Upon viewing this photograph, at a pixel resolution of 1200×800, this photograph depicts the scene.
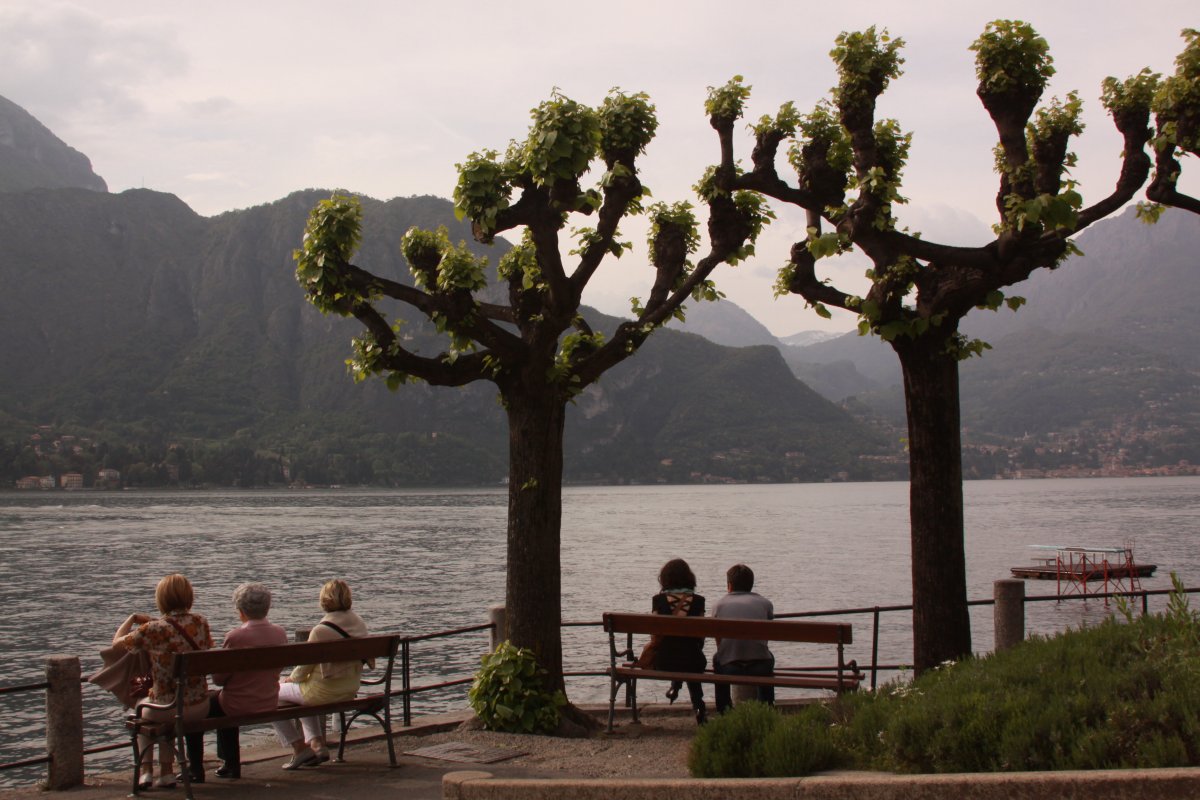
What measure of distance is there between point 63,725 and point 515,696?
3.51m

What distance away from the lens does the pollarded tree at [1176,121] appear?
10.8 m

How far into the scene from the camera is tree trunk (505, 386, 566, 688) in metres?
10.5

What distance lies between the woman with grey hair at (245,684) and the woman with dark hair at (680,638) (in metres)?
3.25

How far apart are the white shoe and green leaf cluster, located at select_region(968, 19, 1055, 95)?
7.63 meters

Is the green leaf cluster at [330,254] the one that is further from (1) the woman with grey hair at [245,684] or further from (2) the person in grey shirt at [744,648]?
(2) the person in grey shirt at [744,648]

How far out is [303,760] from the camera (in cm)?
879

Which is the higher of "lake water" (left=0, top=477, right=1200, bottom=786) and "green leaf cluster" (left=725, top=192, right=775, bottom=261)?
"green leaf cluster" (left=725, top=192, right=775, bottom=261)

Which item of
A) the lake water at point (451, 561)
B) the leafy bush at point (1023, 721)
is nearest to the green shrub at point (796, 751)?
the leafy bush at point (1023, 721)

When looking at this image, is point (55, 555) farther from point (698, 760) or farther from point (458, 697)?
point (698, 760)

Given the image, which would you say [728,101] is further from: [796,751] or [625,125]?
[796,751]

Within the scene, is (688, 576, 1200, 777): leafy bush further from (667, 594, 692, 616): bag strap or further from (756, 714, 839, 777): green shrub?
(667, 594, 692, 616): bag strap

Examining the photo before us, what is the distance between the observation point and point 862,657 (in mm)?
34594

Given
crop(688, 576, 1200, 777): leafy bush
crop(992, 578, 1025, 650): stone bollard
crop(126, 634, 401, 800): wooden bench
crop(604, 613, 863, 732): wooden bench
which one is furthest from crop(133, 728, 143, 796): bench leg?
crop(992, 578, 1025, 650): stone bollard

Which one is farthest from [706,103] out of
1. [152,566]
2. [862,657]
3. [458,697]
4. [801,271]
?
[152,566]
